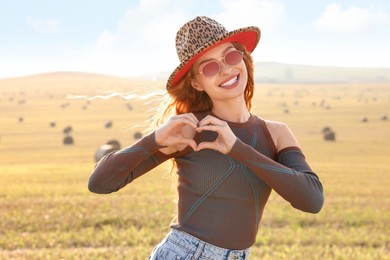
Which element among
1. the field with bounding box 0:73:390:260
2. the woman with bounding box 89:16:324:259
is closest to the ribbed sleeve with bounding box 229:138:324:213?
the woman with bounding box 89:16:324:259

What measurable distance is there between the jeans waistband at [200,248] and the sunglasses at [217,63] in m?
0.87

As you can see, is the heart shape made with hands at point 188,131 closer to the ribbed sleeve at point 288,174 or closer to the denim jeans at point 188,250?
the ribbed sleeve at point 288,174

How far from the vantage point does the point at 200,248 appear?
3533 millimetres

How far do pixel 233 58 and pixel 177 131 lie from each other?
0.53 meters

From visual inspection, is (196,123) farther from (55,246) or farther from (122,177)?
(55,246)

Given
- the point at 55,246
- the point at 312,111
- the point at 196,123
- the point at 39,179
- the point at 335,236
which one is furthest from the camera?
the point at 312,111

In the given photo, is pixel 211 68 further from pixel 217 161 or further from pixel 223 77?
pixel 217 161

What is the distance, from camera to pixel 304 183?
352 centimetres

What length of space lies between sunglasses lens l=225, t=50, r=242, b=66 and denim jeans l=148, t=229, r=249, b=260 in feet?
3.13

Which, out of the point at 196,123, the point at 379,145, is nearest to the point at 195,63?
the point at 196,123

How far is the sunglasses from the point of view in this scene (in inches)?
146

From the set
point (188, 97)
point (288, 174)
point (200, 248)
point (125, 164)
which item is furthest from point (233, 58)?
point (200, 248)

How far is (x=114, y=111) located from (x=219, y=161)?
2572 inches

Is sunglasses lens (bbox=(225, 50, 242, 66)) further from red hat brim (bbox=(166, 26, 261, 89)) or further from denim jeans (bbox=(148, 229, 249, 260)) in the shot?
denim jeans (bbox=(148, 229, 249, 260))
